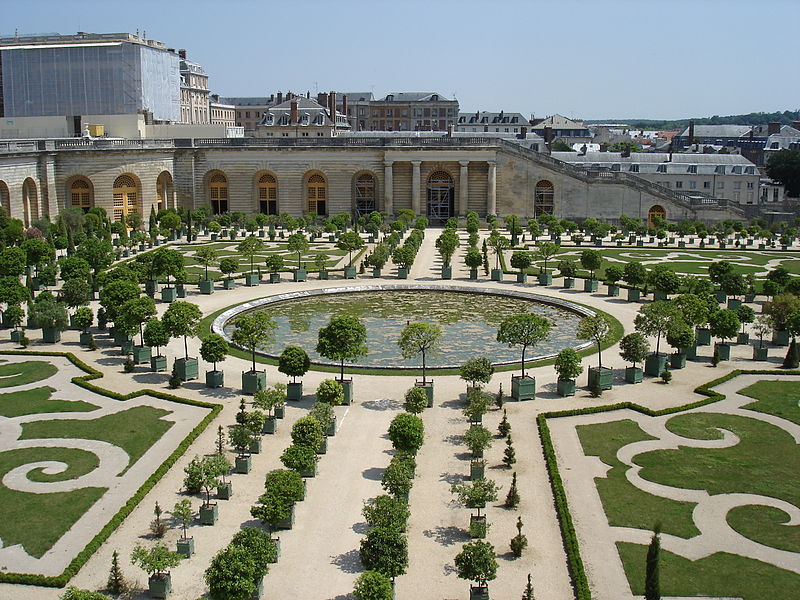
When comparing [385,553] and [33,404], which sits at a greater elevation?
[33,404]

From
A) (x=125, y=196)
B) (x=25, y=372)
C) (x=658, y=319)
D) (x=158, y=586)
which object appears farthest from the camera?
(x=125, y=196)

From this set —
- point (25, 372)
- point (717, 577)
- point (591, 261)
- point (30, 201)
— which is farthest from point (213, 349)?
point (30, 201)

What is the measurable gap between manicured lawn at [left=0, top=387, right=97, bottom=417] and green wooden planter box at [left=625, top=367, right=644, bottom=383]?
18.0m

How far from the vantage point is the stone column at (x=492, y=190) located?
75125 mm

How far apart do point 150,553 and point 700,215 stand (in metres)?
66.4

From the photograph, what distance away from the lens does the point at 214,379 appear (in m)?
30.4

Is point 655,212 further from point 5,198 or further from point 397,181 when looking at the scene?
point 5,198

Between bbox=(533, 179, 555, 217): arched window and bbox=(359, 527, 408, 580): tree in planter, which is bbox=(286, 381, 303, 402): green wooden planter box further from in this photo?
bbox=(533, 179, 555, 217): arched window

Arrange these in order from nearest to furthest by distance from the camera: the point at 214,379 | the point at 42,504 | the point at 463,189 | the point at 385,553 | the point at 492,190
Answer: the point at 385,553
the point at 42,504
the point at 214,379
the point at 492,190
the point at 463,189

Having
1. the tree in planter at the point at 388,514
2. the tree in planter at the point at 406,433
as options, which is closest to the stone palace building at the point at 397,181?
the tree in planter at the point at 406,433

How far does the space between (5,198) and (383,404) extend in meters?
41.0

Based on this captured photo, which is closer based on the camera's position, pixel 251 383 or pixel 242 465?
pixel 242 465

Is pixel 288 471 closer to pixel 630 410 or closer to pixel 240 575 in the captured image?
pixel 240 575

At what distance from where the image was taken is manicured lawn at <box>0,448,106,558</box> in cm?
1945
